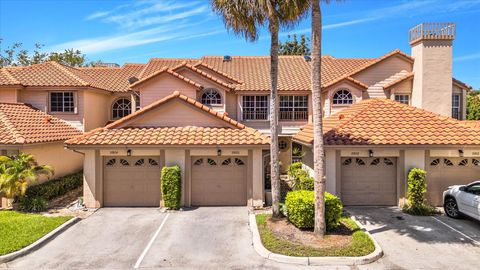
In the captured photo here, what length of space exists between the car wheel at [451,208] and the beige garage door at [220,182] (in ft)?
26.2

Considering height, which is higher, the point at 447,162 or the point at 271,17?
the point at 271,17

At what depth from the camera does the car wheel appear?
11.6 m

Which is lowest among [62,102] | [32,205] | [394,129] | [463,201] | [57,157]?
[32,205]

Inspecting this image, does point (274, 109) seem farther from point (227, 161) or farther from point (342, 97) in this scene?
point (342, 97)

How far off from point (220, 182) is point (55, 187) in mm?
8083

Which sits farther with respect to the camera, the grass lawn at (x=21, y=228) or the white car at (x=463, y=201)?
the white car at (x=463, y=201)

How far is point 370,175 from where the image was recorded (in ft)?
44.3

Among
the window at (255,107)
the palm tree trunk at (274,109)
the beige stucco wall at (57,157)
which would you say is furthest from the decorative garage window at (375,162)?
the beige stucco wall at (57,157)

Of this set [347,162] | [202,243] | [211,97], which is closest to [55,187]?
[202,243]

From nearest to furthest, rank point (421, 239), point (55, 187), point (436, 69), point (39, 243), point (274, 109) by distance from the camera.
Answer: point (39, 243) < point (421, 239) < point (274, 109) < point (55, 187) < point (436, 69)

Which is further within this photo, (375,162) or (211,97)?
(211,97)

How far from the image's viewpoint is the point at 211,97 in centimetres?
2030

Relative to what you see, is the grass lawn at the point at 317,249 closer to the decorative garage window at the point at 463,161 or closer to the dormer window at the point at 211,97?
the decorative garage window at the point at 463,161

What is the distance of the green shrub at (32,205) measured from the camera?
12.9 meters
